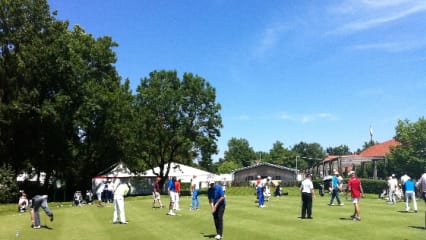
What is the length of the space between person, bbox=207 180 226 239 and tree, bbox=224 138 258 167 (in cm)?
15546

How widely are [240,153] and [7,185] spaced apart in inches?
5391

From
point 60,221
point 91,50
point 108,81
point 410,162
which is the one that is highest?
point 91,50

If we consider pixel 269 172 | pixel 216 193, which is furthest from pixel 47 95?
pixel 269 172

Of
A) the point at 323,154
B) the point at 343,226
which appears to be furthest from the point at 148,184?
the point at 323,154

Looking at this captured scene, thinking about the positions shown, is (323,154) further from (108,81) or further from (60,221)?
(60,221)

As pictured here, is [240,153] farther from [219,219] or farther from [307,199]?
[219,219]

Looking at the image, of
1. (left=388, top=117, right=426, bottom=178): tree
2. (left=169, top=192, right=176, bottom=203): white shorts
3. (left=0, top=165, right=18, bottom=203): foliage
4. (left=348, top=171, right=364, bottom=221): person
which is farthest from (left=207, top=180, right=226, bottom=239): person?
(left=388, top=117, right=426, bottom=178): tree

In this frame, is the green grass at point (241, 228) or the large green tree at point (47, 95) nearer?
the green grass at point (241, 228)

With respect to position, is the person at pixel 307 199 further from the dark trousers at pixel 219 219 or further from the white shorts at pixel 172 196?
the white shorts at pixel 172 196

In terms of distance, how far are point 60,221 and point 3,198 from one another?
68.6 ft

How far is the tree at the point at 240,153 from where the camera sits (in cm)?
17212

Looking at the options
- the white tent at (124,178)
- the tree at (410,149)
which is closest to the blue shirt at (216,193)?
the white tent at (124,178)

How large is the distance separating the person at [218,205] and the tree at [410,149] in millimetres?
63078

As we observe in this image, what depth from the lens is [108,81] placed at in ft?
163
